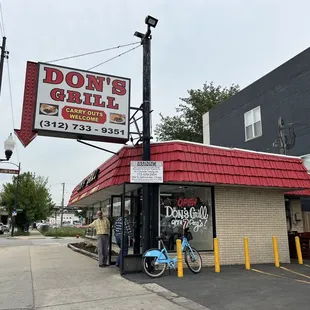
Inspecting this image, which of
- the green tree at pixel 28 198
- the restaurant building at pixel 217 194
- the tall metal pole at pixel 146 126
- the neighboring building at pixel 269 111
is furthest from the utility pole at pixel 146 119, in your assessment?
the green tree at pixel 28 198

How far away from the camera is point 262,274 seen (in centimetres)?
900

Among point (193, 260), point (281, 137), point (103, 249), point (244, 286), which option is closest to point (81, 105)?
point (103, 249)

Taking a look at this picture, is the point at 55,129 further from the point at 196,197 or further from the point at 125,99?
the point at 196,197

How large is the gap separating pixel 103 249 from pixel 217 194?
4042 mm

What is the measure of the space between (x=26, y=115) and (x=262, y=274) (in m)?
7.59

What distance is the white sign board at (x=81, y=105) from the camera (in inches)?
355

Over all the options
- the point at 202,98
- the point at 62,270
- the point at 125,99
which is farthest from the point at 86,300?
the point at 202,98

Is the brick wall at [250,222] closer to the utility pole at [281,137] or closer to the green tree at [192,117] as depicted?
the utility pole at [281,137]

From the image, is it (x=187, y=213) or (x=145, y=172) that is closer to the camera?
(x=145, y=172)

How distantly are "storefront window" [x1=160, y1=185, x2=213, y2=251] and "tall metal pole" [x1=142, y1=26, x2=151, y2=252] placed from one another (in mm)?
840

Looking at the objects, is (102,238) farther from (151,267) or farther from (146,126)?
(146,126)

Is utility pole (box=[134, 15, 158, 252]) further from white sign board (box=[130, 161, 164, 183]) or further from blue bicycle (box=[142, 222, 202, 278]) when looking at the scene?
blue bicycle (box=[142, 222, 202, 278])

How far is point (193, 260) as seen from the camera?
9.30m

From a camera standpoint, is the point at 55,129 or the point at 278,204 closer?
the point at 55,129
